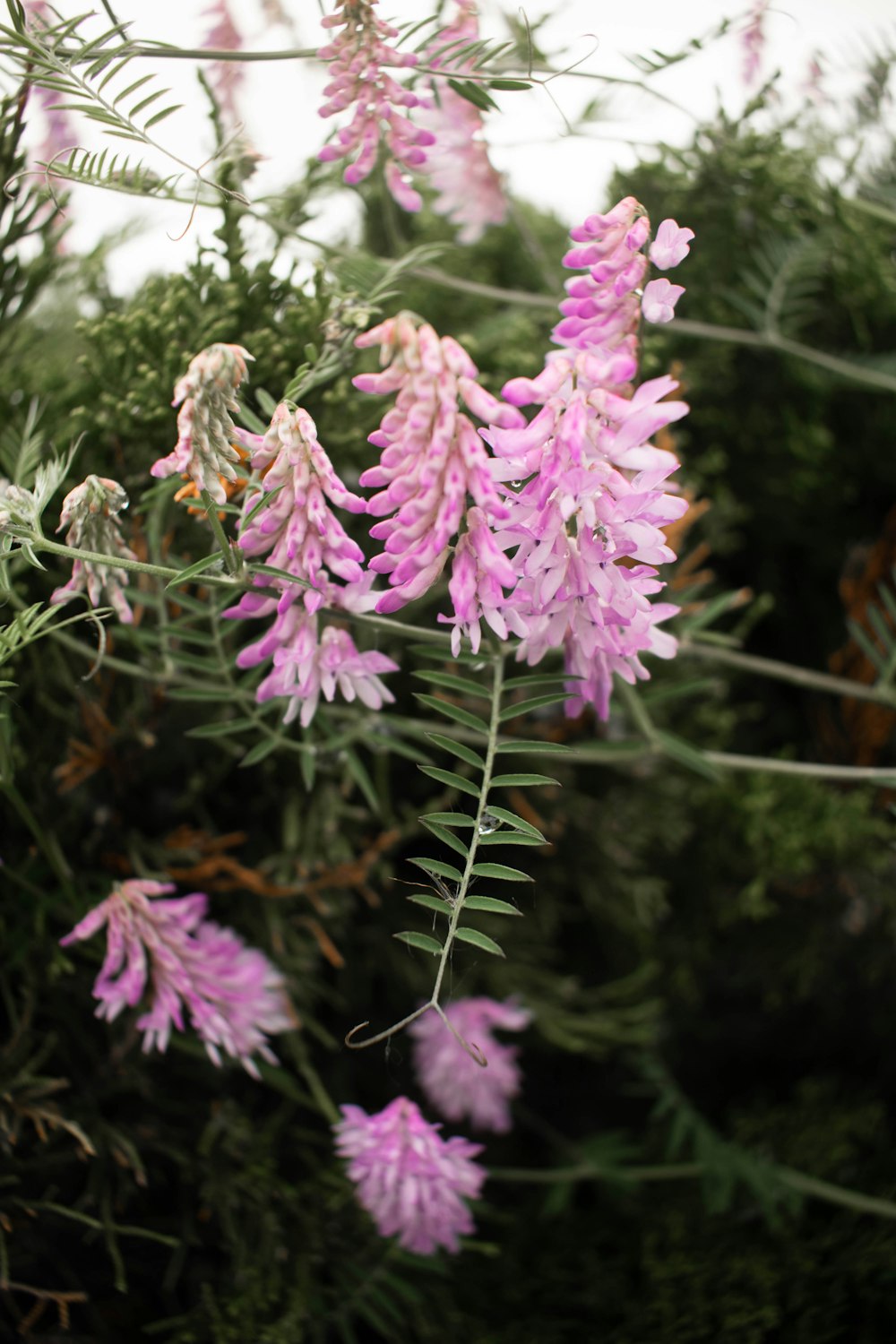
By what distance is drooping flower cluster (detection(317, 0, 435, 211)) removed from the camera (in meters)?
0.35

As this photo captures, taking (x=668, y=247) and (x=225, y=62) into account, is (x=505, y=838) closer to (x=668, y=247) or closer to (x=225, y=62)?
(x=668, y=247)

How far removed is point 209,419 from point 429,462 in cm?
7

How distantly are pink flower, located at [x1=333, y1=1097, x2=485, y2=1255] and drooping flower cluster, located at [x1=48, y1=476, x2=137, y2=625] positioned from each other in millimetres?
225

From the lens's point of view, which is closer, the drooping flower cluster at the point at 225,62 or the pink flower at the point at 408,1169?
the pink flower at the point at 408,1169

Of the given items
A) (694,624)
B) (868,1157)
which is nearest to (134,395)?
(694,624)

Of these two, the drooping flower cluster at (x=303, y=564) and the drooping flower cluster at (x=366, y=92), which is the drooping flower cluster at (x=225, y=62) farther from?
the drooping flower cluster at (x=303, y=564)

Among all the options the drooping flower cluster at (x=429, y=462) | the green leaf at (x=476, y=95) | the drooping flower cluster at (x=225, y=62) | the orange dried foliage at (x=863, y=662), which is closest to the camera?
the drooping flower cluster at (x=429, y=462)

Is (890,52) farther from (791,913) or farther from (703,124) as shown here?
(791,913)

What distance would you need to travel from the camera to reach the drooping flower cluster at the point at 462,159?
0.46m

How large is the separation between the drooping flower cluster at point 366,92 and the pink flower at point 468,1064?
0.42m

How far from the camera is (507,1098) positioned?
2.16 ft

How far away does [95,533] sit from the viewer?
1.10 ft

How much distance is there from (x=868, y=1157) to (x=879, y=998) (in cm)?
13

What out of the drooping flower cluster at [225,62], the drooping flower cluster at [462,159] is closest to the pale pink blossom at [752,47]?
the drooping flower cluster at [462,159]
